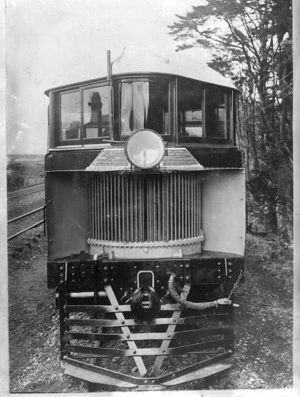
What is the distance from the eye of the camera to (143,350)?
12.5 feet

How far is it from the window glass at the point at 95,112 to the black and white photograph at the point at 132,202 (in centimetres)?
2

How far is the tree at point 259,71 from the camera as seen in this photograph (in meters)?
5.41

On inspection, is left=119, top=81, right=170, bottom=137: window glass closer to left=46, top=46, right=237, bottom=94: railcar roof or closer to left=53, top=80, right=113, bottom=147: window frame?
left=46, top=46, right=237, bottom=94: railcar roof

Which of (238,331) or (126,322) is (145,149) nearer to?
(126,322)

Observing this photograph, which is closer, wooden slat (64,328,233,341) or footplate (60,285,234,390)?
footplate (60,285,234,390)

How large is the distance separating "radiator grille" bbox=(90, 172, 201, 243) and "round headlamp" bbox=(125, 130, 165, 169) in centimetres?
41

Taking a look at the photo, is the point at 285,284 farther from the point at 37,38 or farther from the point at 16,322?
the point at 37,38

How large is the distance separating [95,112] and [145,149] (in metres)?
1.14

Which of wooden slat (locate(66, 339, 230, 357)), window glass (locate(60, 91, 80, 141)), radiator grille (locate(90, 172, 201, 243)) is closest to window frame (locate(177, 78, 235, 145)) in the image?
radiator grille (locate(90, 172, 201, 243))

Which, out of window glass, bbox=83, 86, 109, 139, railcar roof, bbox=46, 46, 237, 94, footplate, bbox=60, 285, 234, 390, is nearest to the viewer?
footplate, bbox=60, 285, 234, 390

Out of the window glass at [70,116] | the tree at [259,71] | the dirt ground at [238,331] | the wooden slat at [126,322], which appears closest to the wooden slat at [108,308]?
the wooden slat at [126,322]

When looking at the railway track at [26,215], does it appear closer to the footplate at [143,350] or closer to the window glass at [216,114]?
the footplate at [143,350]

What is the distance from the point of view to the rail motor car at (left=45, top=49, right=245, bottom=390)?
3.95m

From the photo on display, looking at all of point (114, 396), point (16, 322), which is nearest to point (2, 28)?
point (16, 322)
